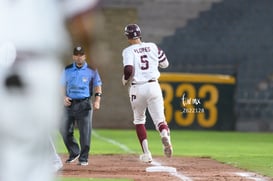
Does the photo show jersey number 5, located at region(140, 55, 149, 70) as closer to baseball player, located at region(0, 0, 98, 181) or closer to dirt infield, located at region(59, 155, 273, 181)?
dirt infield, located at region(59, 155, 273, 181)

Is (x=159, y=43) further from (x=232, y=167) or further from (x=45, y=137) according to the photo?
(x=45, y=137)

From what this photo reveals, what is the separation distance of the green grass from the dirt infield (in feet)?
1.30

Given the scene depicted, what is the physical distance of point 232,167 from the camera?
12.1m

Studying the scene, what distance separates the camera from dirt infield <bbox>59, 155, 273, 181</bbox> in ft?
34.0

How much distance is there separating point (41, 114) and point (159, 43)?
22398 millimetres

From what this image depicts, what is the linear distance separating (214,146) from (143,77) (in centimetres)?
603

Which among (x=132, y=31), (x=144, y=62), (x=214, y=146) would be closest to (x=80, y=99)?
(x=144, y=62)

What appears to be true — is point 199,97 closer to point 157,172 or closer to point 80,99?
point 80,99

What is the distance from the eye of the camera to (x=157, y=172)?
11016mm

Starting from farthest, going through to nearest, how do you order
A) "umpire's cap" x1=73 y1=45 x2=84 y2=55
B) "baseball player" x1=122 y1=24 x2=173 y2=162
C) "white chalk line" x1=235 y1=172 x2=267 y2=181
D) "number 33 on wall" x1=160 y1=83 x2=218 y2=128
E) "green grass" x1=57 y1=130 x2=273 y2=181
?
1. "number 33 on wall" x1=160 y1=83 x2=218 y2=128
2. "green grass" x1=57 y1=130 x2=273 y2=181
3. "baseball player" x1=122 y1=24 x2=173 y2=162
4. "white chalk line" x1=235 y1=172 x2=267 y2=181
5. "umpire's cap" x1=73 y1=45 x2=84 y2=55

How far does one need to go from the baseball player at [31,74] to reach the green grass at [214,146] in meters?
7.44

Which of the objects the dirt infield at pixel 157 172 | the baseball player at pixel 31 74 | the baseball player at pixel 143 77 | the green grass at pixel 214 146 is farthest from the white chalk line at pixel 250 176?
the baseball player at pixel 31 74

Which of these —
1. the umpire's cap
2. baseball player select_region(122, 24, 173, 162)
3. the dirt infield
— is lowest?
the dirt infield

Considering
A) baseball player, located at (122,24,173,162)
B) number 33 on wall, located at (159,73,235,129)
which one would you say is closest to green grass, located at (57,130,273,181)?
number 33 on wall, located at (159,73,235,129)
